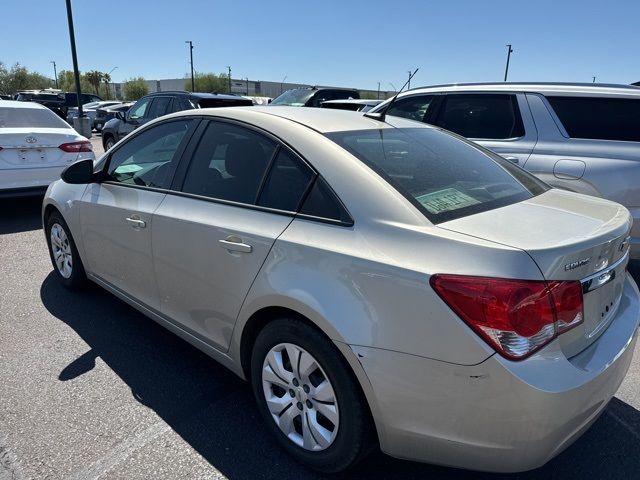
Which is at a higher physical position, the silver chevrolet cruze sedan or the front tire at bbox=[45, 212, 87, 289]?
the silver chevrolet cruze sedan

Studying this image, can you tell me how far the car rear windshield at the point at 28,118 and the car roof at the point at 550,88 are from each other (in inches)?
222

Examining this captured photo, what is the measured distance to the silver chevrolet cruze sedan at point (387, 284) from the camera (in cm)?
170

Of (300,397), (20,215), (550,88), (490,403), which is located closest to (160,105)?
(20,215)

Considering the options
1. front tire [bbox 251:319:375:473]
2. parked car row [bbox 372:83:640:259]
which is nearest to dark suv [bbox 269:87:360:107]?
parked car row [bbox 372:83:640:259]

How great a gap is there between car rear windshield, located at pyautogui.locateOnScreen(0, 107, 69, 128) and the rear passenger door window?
5.37m

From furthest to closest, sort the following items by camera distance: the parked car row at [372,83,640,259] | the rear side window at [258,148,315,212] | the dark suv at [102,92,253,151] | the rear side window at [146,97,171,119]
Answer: the rear side window at [146,97,171,119]
the dark suv at [102,92,253,151]
the parked car row at [372,83,640,259]
the rear side window at [258,148,315,212]

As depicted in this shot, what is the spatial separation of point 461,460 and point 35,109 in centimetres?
788

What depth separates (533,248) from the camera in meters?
1.72

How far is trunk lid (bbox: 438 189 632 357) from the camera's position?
176cm

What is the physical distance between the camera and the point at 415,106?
5574 mm

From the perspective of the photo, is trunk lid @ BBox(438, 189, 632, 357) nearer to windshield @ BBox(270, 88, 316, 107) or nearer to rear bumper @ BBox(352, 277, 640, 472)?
rear bumper @ BBox(352, 277, 640, 472)

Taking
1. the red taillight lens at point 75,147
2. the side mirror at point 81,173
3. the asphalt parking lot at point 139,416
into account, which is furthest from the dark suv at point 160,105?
the asphalt parking lot at point 139,416

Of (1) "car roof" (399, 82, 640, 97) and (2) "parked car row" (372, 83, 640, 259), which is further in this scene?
(1) "car roof" (399, 82, 640, 97)

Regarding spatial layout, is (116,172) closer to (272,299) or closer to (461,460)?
(272,299)
